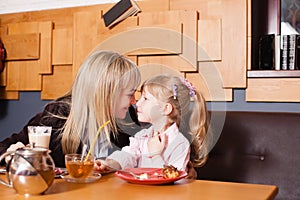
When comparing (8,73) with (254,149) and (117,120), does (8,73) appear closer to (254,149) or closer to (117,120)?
(117,120)

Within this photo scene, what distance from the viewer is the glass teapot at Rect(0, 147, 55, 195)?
38.3 inches

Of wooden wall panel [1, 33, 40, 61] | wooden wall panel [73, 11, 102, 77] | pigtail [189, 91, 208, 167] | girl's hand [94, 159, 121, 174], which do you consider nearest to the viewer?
girl's hand [94, 159, 121, 174]

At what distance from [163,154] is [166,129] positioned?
12 centimetres

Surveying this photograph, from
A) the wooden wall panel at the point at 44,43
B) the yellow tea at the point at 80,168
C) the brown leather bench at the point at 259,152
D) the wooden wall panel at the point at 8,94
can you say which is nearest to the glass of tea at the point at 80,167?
the yellow tea at the point at 80,168

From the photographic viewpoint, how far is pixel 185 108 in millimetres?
1728

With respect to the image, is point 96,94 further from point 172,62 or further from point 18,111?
point 18,111

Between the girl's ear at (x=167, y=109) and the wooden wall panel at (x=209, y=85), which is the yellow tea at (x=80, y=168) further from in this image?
the wooden wall panel at (x=209, y=85)

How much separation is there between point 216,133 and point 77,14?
1.21 meters

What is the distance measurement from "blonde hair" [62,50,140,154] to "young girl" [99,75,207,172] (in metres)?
0.10

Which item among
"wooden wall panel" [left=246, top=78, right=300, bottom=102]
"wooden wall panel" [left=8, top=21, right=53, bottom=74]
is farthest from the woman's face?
"wooden wall panel" [left=8, top=21, right=53, bottom=74]

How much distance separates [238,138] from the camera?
6.25 ft

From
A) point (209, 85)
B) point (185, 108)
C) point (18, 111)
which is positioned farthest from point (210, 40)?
point (18, 111)

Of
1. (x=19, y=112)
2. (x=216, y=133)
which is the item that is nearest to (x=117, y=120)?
(x=216, y=133)

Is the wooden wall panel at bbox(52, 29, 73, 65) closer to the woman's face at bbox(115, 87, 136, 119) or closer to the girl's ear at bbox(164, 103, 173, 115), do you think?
the woman's face at bbox(115, 87, 136, 119)
